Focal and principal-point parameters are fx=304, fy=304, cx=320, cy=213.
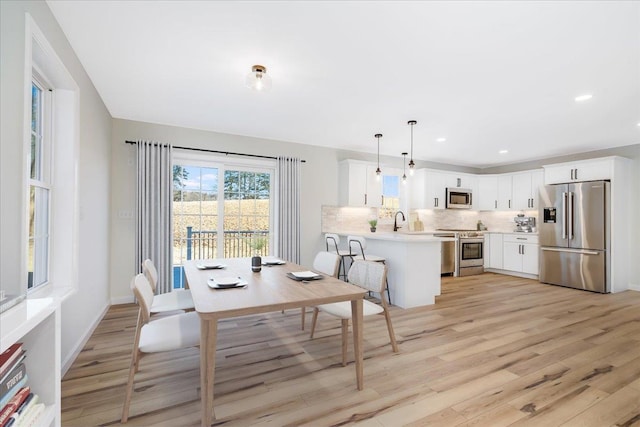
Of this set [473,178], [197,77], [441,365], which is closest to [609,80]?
[441,365]

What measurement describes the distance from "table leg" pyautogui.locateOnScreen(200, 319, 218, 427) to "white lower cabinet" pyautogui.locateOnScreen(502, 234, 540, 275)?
658cm

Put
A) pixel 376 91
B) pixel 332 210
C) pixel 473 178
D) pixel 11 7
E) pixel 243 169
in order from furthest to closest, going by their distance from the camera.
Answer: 1. pixel 473 178
2. pixel 332 210
3. pixel 243 169
4. pixel 376 91
5. pixel 11 7

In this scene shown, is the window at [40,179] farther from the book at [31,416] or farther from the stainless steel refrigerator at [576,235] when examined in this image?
the stainless steel refrigerator at [576,235]

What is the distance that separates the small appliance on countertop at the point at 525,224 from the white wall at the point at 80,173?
25.0 ft

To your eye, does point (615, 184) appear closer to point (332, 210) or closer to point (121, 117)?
point (332, 210)

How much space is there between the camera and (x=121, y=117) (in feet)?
13.6

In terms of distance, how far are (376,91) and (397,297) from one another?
267 centimetres

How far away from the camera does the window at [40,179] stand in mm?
2211

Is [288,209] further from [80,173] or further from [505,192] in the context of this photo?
[505,192]

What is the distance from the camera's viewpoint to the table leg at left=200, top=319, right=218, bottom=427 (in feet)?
5.24

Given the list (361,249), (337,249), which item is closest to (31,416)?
(361,249)

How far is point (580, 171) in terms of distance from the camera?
215 inches

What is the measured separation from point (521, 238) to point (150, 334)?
22.7ft

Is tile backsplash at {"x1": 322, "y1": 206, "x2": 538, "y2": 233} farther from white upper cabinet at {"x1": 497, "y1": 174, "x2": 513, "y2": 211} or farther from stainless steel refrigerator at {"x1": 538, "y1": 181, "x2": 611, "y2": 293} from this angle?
stainless steel refrigerator at {"x1": 538, "y1": 181, "x2": 611, "y2": 293}
